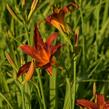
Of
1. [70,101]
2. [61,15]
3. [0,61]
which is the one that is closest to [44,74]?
[0,61]

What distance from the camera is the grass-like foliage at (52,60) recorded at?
37.9 inches

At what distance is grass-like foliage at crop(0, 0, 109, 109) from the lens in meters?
0.96

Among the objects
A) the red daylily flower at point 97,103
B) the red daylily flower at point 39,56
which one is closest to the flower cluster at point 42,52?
the red daylily flower at point 39,56

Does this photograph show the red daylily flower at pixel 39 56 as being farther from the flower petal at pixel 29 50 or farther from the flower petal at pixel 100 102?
the flower petal at pixel 100 102

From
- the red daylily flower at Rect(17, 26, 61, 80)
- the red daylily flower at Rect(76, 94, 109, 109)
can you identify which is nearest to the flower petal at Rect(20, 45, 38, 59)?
the red daylily flower at Rect(17, 26, 61, 80)

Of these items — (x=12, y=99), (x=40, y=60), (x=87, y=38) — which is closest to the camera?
(x=40, y=60)

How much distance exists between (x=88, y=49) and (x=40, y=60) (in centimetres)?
88

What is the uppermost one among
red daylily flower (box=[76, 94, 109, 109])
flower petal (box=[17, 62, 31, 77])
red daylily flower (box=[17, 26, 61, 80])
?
red daylily flower (box=[17, 26, 61, 80])

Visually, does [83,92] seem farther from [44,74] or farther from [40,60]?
[40,60]

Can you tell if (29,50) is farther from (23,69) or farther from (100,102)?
(100,102)

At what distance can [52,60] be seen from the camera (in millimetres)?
946

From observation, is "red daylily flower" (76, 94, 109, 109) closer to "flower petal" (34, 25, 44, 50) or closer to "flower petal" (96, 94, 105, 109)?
"flower petal" (96, 94, 105, 109)

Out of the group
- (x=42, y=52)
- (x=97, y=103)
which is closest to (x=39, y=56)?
(x=42, y=52)

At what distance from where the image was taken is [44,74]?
5.69 feet
